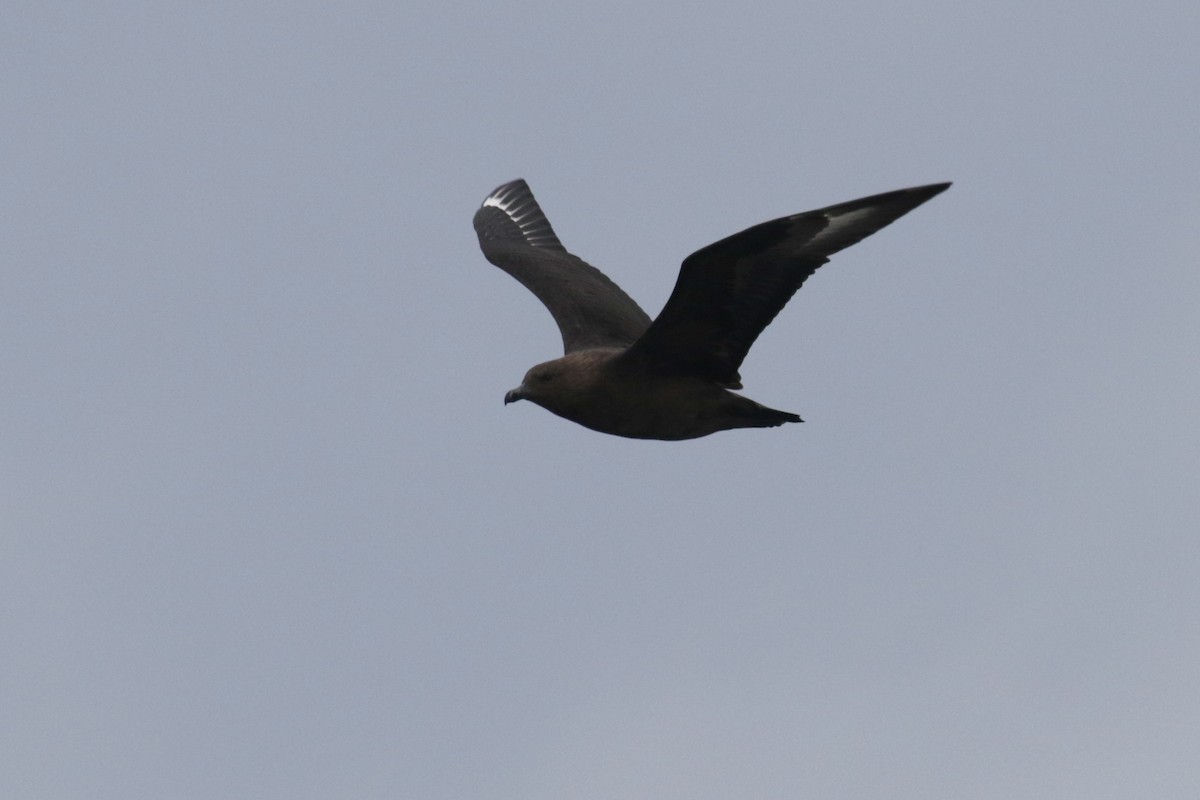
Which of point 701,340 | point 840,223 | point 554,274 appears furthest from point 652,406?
point 554,274

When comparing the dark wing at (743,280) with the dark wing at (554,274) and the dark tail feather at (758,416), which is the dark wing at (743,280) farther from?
the dark wing at (554,274)

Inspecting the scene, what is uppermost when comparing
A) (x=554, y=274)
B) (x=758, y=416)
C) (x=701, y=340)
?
(x=554, y=274)

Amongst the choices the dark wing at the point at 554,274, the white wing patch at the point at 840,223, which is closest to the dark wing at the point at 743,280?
the white wing patch at the point at 840,223

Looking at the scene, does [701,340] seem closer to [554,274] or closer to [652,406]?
[652,406]

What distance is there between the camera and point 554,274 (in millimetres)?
11336

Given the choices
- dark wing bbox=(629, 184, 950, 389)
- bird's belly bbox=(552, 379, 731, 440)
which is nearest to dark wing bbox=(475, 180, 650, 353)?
bird's belly bbox=(552, 379, 731, 440)

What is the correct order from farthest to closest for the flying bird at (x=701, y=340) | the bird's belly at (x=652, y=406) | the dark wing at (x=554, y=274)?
1. the dark wing at (x=554, y=274)
2. the bird's belly at (x=652, y=406)
3. the flying bird at (x=701, y=340)

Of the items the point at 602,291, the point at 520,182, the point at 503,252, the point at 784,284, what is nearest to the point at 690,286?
the point at 784,284

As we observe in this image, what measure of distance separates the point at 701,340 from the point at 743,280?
502 millimetres

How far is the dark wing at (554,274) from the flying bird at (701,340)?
2 centimetres

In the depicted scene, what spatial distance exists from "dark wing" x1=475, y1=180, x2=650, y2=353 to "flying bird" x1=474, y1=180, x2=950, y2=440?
0.02 meters

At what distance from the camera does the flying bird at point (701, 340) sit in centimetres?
814

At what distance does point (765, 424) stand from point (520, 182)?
4681 mm

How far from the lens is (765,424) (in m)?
9.43
